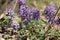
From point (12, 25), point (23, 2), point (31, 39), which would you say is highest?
point (23, 2)

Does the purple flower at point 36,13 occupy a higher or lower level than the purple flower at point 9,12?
lower

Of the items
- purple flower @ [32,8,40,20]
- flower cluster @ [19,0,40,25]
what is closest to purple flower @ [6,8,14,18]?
flower cluster @ [19,0,40,25]

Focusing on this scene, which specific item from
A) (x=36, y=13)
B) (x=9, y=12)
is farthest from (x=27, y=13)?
(x=9, y=12)

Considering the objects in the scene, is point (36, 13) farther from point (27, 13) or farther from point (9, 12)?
point (9, 12)

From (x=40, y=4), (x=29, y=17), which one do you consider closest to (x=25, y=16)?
(x=29, y=17)

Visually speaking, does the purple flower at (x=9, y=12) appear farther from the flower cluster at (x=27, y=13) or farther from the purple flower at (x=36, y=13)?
the purple flower at (x=36, y=13)

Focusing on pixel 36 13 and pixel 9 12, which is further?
pixel 36 13

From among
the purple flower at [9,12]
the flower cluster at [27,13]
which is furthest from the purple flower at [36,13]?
the purple flower at [9,12]

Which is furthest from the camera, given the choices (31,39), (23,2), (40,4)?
(40,4)

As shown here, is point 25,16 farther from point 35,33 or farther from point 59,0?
point 59,0

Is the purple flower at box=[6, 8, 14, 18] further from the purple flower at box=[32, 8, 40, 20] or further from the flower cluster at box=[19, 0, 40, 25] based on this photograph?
the purple flower at box=[32, 8, 40, 20]

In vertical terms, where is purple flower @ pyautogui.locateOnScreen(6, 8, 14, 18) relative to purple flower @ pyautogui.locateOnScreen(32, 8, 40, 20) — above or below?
above
